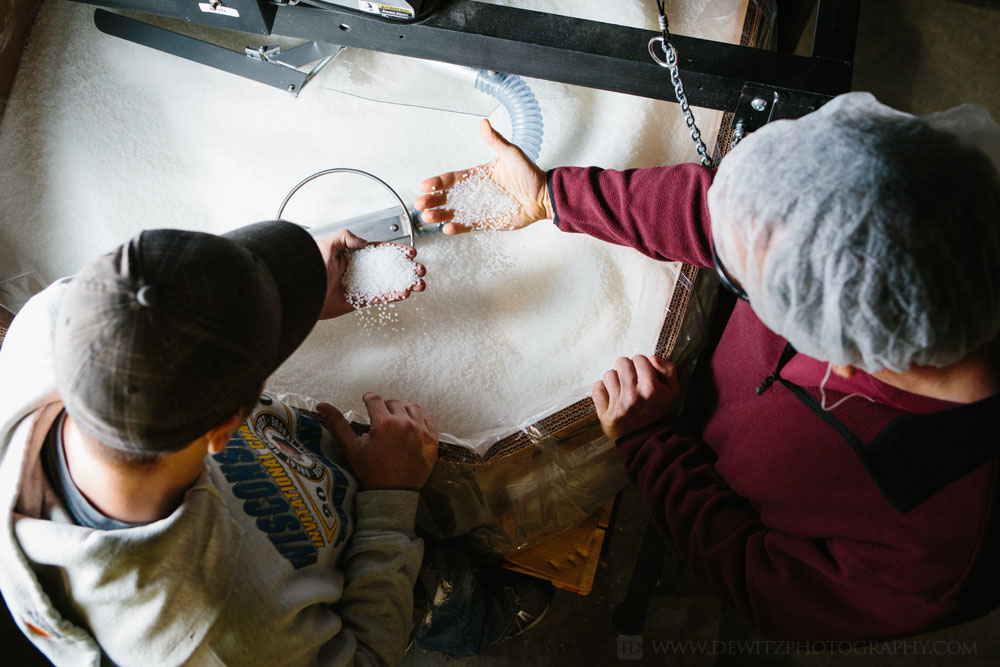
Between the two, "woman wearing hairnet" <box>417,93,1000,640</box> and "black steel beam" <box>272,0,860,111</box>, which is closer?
"woman wearing hairnet" <box>417,93,1000,640</box>

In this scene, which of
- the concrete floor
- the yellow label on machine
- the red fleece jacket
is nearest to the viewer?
the red fleece jacket

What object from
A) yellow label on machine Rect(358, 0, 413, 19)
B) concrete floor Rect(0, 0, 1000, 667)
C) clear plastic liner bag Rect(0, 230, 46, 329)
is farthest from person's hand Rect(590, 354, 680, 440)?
clear plastic liner bag Rect(0, 230, 46, 329)

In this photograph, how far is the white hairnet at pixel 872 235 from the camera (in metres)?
0.49

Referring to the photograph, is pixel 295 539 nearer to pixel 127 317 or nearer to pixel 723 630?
pixel 127 317

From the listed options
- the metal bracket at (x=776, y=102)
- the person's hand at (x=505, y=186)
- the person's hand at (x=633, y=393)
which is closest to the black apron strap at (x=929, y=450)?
the person's hand at (x=633, y=393)

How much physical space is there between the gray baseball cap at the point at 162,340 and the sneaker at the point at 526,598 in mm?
893

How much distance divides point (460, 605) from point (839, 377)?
74 cm

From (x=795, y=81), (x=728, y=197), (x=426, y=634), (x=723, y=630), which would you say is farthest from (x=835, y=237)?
(x=723, y=630)

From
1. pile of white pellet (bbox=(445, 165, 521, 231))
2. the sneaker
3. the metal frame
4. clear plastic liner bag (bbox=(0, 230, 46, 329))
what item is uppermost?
the metal frame

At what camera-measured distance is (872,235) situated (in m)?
0.49

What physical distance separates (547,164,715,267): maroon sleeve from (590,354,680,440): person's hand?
0.51ft

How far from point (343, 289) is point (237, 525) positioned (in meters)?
0.38

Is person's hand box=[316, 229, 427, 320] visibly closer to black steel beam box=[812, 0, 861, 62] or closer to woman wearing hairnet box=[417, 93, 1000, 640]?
woman wearing hairnet box=[417, 93, 1000, 640]

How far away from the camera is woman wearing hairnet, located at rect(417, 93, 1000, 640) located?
1.63 feet
